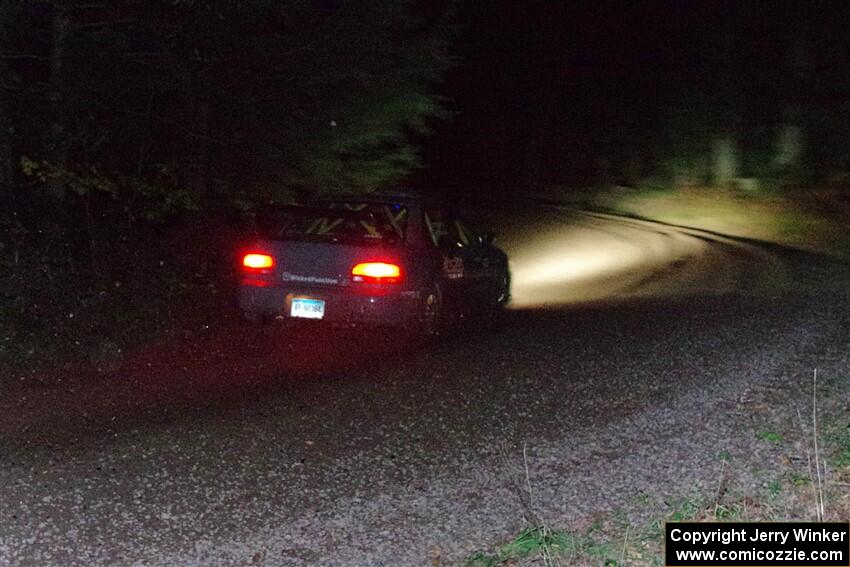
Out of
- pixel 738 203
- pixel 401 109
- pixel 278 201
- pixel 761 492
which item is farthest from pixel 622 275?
pixel 738 203

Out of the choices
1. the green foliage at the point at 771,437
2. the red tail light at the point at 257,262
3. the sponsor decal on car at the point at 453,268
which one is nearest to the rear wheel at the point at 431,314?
the sponsor decal on car at the point at 453,268

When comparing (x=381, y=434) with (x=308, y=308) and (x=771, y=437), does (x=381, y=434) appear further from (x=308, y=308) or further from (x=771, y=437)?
(x=308, y=308)

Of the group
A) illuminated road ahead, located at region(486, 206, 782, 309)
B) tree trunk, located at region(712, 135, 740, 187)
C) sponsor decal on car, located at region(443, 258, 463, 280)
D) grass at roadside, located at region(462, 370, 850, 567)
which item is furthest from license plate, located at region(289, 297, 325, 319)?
tree trunk, located at region(712, 135, 740, 187)

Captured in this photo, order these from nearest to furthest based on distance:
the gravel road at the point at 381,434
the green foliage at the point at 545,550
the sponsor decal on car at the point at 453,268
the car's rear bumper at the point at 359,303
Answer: the green foliage at the point at 545,550
the gravel road at the point at 381,434
the car's rear bumper at the point at 359,303
the sponsor decal on car at the point at 453,268

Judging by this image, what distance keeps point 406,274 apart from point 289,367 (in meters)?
1.71

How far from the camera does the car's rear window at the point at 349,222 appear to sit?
12.0 m

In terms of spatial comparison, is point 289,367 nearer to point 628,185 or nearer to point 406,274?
point 406,274

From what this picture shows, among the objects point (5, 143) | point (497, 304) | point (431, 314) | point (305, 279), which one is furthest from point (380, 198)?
point (5, 143)

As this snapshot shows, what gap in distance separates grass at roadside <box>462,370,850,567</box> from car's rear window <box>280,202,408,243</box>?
15.0 feet

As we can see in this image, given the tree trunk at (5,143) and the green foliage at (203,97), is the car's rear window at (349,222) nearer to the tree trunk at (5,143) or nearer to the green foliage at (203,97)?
the green foliage at (203,97)

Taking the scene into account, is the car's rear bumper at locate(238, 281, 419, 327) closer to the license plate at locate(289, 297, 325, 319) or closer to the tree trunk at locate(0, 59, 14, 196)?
the license plate at locate(289, 297, 325, 319)

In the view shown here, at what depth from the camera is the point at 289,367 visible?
10820mm

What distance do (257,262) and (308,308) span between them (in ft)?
2.37

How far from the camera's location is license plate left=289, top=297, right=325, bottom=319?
11.9m
